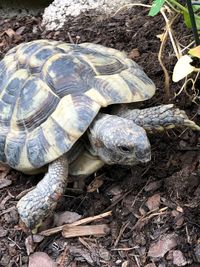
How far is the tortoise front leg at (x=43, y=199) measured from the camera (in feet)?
9.02

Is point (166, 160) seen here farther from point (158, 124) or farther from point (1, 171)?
point (1, 171)

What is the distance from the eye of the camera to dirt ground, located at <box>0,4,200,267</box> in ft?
8.45

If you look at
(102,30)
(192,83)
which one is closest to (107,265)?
(192,83)

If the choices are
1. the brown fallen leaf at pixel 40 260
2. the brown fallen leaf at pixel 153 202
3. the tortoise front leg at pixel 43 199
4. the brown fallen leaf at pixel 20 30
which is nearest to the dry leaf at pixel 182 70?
the brown fallen leaf at pixel 153 202

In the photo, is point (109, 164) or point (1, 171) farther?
point (1, 171)

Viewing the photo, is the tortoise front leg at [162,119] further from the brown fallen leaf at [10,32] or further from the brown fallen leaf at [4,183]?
the brown fallen leaf at [10,32]

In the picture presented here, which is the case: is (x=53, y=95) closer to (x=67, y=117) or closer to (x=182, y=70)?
(x=67, y=117)

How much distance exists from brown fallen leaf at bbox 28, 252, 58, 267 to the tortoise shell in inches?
18.8

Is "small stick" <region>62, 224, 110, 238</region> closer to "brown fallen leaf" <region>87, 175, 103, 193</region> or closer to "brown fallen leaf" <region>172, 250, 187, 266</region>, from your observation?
"brown fallen leaf" <region>87, 175, 103, 193</region>

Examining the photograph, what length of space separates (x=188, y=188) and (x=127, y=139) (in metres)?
0.40

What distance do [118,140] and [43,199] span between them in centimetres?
49

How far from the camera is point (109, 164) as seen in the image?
2.92 m

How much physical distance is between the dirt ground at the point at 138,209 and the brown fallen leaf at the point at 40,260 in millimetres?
13

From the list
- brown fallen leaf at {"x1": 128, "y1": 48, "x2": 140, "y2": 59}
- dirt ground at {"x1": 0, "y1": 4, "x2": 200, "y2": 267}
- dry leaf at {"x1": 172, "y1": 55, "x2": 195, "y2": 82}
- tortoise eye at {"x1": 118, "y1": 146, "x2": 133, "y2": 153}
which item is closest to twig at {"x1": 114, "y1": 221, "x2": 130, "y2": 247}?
dirt ground at {"x1": 0, "y1": 4, "x2": 200, "y2": 267}
